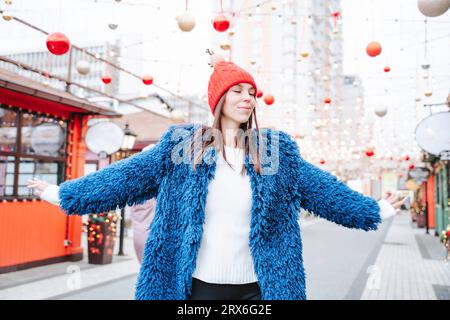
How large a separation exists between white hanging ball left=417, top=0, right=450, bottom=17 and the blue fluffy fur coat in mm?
2956

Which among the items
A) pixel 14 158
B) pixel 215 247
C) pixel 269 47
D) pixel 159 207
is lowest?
pixel 215 247

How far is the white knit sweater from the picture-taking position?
164cm

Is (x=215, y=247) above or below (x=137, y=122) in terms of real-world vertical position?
below

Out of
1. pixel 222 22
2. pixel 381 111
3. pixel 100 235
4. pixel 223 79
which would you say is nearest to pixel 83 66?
pixel 222 22

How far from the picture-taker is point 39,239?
26.5 ft

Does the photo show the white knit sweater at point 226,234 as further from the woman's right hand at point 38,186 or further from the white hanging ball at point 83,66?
the white hanging ball at point 83,66

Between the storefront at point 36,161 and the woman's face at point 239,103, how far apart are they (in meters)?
5.91

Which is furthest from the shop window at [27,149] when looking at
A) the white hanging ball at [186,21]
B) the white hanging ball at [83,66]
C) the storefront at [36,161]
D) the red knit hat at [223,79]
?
the red knit hat at [223,79]

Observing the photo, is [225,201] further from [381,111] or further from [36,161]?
[381,111]
